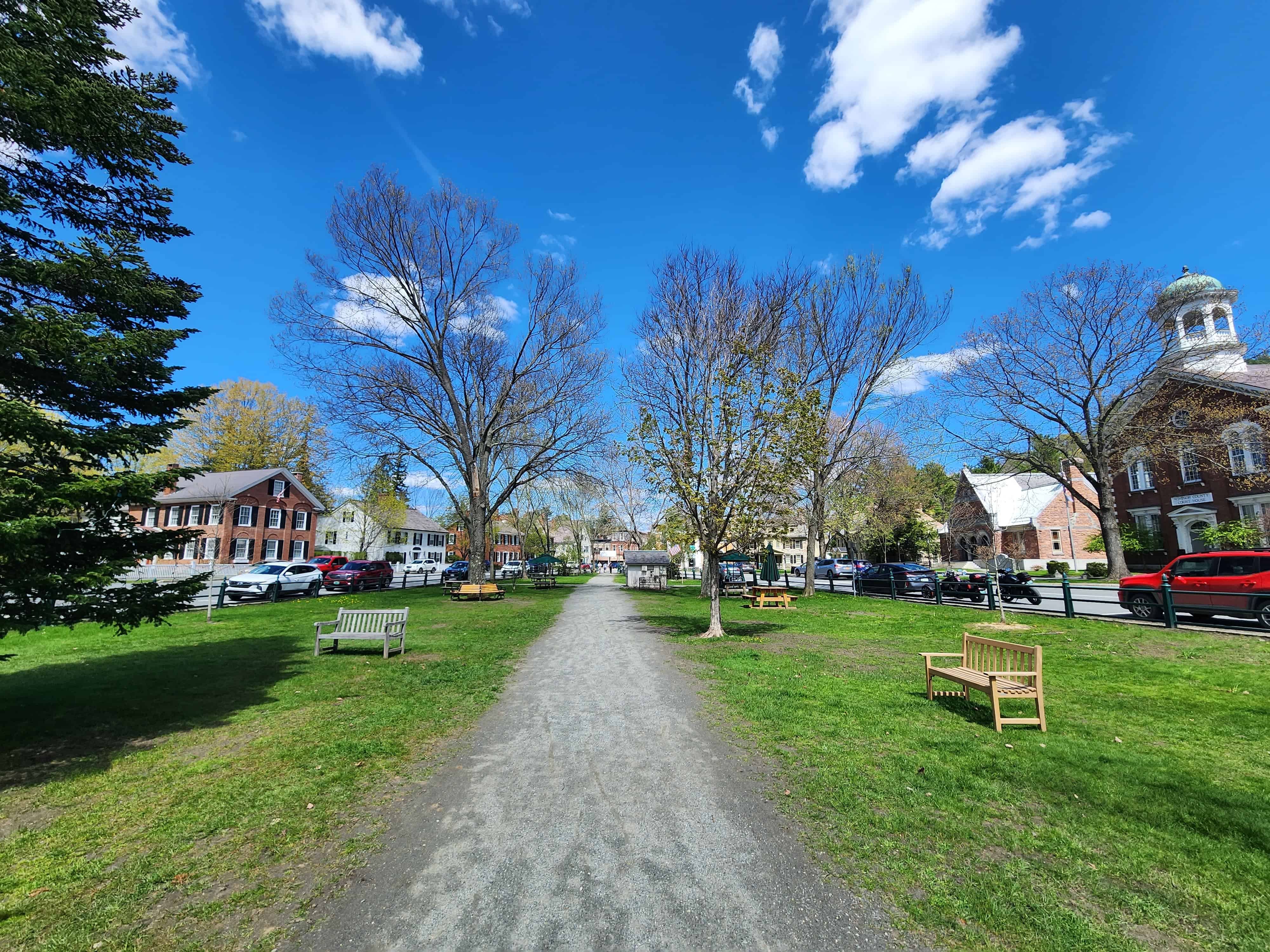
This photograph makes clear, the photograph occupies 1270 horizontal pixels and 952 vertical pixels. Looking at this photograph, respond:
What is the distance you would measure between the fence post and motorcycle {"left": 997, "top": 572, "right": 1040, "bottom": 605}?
5279 mm

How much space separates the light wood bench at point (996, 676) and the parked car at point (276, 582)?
23755 mm

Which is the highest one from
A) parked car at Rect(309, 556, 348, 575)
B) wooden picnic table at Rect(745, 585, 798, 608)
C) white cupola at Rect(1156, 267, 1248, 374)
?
white cupola at Rect(1156, 267, 1248, 374)

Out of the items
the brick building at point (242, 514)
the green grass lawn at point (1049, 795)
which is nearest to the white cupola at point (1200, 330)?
the green grass lawn at point (1049, 795)

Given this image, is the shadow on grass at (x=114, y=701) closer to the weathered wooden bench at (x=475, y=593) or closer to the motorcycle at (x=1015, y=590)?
the weathered wooden bench at (x=475, y=593)

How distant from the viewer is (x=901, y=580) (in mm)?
24609

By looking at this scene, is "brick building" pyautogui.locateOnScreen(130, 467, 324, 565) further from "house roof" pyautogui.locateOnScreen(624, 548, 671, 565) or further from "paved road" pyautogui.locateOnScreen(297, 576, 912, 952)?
Answer: "paved road" pyautogui.locateOnScreen(297, 576, 912, 952)

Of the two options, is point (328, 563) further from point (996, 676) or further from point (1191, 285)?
point (1191, 285)

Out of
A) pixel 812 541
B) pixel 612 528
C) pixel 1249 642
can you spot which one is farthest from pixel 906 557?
pixel 1249 642

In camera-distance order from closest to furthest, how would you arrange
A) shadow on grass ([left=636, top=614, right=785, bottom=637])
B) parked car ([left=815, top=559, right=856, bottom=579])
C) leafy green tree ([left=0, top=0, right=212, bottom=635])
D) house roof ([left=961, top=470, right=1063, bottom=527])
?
leafy green tree ([left=0, top=0, right=212, bottom=635])
shadow on grass ([left=636, top=614, right=785, bottom=637])
parked car ([left=815, top=559, right=856, bottom=579])
house roof ([left=961, top=470, right=1063, bottom=527])

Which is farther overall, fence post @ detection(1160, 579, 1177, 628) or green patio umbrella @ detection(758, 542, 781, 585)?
green patio umbrella @ detection(758, 542, 781, 585)

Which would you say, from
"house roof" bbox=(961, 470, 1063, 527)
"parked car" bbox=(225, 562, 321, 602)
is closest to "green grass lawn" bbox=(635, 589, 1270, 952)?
"parked car" bbox=(225, 562, 321, 602)

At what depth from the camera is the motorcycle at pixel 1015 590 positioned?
1905 cm

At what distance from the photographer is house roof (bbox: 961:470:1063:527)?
46.6 metres

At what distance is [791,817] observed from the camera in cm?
418
